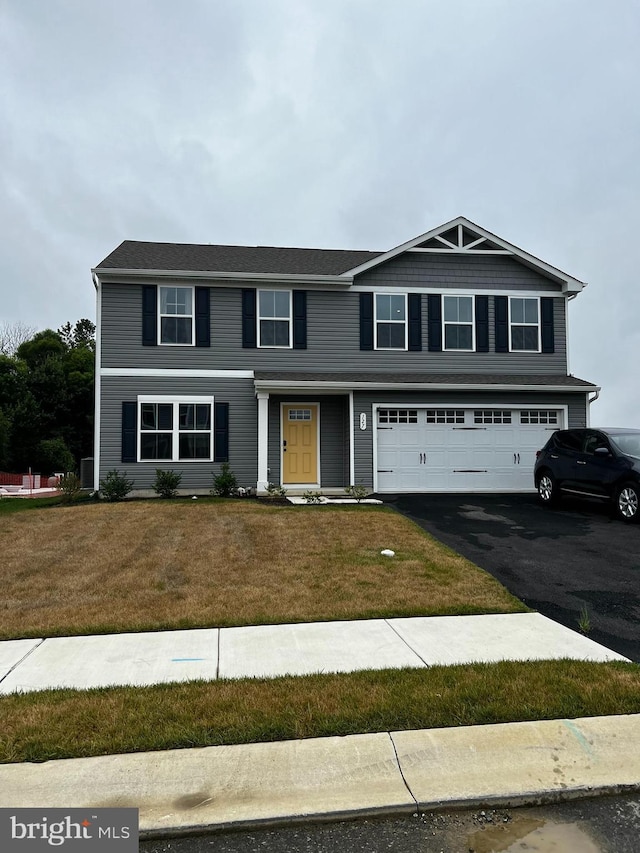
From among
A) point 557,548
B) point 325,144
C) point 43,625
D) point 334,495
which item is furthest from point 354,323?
point 325,144

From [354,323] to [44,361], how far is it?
20610 millimetres

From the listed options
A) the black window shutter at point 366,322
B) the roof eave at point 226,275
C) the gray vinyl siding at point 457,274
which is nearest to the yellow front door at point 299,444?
the black window shutter at point 366,322

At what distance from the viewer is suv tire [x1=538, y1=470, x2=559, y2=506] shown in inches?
502

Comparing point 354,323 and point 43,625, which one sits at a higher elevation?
point 354,323

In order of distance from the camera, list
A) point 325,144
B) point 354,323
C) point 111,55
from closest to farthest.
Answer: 1. point 354,323
2. point 111,55
3. point 325,144

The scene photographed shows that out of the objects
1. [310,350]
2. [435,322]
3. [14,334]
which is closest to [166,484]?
[310,350]

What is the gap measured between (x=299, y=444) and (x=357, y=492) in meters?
2.87

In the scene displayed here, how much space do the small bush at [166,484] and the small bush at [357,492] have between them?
4447 mm

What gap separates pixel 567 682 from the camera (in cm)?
399

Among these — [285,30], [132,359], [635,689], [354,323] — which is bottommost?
[635,689]

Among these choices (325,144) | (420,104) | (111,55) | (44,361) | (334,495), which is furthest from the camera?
(44,361)

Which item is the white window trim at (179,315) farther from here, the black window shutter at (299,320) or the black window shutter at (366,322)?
the black window shutter at (366,322)

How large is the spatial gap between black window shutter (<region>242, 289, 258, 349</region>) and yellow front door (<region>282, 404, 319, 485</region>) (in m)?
2.05

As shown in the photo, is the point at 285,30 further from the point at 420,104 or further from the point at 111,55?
the point at 420,104
